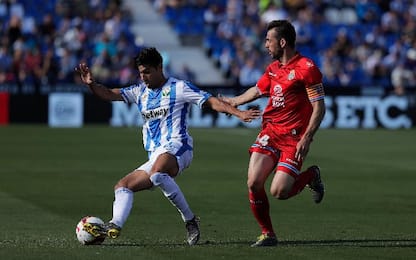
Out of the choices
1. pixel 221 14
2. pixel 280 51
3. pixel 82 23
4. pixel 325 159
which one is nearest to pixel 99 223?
pixel 280 51

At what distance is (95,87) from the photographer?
10672 millimetres

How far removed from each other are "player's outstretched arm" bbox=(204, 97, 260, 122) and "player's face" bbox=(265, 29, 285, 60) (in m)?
0.75

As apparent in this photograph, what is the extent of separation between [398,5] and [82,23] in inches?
473

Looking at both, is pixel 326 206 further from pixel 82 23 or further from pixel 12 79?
pixel 82 23

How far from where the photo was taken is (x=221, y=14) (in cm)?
3688

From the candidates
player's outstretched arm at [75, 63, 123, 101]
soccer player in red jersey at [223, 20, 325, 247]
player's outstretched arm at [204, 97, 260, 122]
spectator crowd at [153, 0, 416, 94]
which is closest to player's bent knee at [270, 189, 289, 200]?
soccer player in red jersey at [223, 20, 325, 247]

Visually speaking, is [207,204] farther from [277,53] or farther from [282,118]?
[277,53]

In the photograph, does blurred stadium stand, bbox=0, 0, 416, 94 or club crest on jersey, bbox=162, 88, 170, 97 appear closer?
club crest on jersey, bbox=162, 88, 170, 97

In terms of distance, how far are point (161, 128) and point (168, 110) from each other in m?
0.19

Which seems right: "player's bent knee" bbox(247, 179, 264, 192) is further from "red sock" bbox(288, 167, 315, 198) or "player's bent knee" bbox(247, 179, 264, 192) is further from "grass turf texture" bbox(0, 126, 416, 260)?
"grass turf texture" bbox(0, 126, 416, 260)

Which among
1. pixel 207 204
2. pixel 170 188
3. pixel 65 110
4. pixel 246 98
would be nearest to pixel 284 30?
pixel 246 98

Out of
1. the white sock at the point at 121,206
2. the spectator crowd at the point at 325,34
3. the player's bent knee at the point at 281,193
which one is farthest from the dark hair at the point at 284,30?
the spectator crowd at the point at 325,34

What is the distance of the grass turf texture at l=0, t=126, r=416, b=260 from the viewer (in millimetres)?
10023

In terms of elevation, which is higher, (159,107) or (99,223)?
(159,107)
